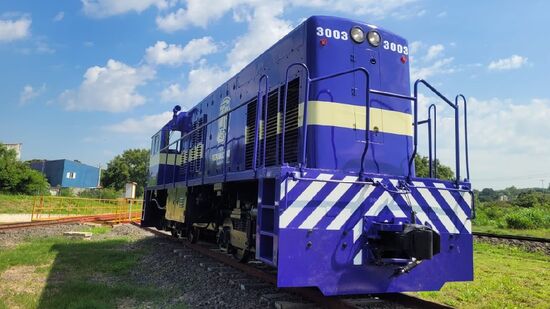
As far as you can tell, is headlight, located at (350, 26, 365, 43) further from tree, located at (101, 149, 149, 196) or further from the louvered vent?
tree, located at (101, 149, 149, 196)

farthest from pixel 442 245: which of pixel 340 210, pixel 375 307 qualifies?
pixel 340 210

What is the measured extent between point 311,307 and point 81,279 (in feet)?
12.7

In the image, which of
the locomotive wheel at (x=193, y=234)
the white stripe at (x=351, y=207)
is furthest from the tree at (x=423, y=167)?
the locomotive wheel at (x=193, y=234)

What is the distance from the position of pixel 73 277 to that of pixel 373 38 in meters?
5.61

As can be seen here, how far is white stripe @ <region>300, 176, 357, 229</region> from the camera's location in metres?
4.28

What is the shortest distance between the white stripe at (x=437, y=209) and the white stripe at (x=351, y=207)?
0.65 m

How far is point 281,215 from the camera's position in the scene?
13.7 ft

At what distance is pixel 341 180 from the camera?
14.6 feet

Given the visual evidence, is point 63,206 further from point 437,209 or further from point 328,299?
point 437,209

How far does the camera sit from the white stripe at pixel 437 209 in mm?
4913

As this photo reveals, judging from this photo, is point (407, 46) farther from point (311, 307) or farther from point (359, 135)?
point (311, 307)

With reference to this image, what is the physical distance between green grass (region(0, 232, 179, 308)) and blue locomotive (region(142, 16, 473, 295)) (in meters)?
1.66

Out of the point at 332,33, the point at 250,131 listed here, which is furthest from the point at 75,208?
the point at 332,33

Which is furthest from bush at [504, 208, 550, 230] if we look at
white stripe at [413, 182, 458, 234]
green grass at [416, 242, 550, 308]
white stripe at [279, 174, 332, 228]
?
white stripe at [279, 174, 332, 228]
